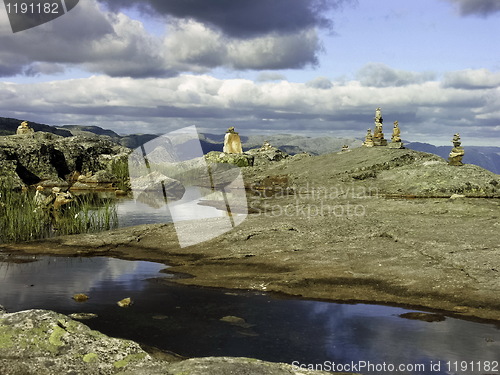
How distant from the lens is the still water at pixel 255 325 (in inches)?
398

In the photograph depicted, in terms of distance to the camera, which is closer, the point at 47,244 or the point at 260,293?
the point at 260,293

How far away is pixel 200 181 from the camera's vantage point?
53812 millimetres

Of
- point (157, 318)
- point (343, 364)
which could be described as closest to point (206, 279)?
point (157, 318)

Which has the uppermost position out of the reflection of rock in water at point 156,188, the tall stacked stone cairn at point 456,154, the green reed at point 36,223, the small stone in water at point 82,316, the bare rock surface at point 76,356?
the tall stacked stone cairn at point 456,154

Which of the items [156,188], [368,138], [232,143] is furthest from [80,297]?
[232,143]

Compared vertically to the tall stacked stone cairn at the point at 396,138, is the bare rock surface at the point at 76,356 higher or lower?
lower

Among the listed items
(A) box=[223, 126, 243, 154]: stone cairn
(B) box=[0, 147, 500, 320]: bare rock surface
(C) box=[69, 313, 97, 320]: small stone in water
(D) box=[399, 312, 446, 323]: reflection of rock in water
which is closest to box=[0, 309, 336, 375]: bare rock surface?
(C) box=[69, 313, 97, 320]: small stone in water

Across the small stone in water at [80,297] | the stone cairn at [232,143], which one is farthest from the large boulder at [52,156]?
the small stone in water at [80,297]

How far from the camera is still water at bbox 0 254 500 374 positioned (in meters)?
10.1

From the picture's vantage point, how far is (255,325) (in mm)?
11758

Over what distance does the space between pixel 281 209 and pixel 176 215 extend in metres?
6.54

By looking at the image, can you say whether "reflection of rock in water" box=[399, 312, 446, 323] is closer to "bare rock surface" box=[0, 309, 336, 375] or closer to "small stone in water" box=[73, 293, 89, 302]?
"bare rock surface" box=[0, 309, 336, 375]

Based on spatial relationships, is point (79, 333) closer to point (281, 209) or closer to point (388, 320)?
point (388, 320)

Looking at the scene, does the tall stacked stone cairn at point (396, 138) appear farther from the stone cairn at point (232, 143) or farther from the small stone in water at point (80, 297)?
the small stone in water at point (80, 297)
